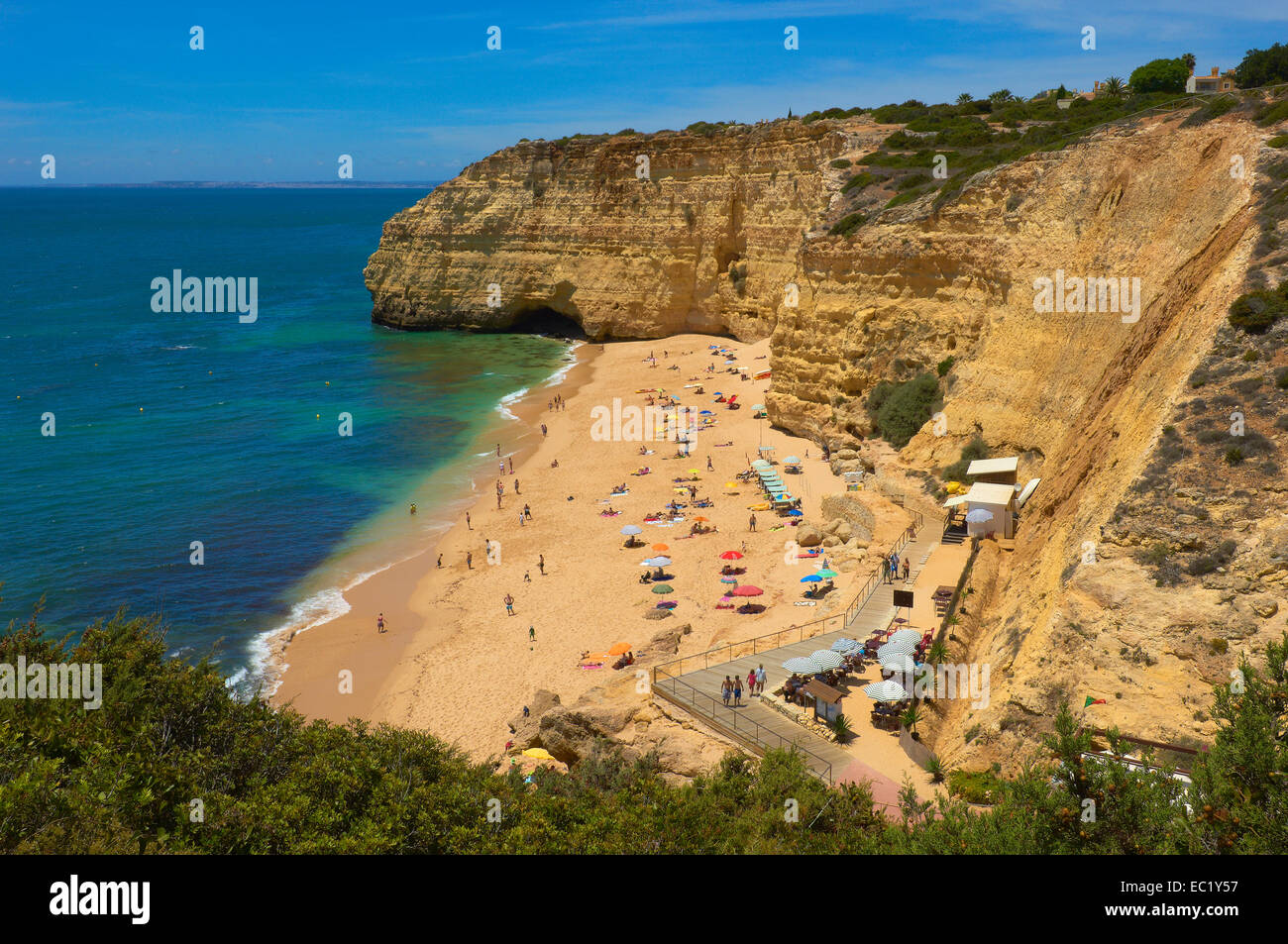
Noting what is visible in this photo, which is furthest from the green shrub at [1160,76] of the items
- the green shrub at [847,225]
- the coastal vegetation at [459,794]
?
the coastal vegetation at [459,794]

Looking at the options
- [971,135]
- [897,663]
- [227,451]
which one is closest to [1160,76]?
[971,135]

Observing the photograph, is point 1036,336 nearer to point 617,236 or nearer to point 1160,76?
point 1160,76

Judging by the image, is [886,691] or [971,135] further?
[971,135]

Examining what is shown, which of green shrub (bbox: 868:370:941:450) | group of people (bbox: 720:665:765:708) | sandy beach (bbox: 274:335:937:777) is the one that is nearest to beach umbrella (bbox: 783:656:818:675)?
group of people (bbox: 720:665:765:708)

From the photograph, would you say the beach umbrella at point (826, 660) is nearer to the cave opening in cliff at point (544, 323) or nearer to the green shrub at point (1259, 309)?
the green shrub at point (1259, 309)

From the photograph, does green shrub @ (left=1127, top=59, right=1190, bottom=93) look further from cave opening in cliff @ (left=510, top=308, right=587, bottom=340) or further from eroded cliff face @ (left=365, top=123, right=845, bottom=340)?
cave opening in cliff @ (left=510, top=308, right=587, bottom=340)

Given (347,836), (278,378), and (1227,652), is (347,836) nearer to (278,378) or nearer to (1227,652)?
(1227,652)

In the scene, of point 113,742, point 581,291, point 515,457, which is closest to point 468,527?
point 515,457

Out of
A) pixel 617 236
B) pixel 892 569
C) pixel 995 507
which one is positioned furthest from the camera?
pixel 617 236
